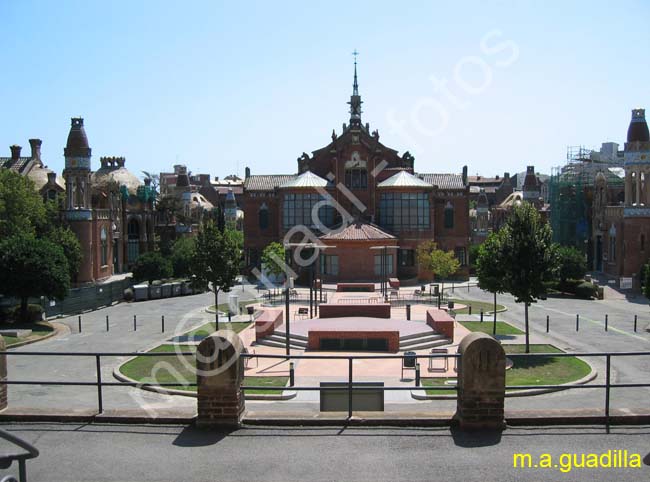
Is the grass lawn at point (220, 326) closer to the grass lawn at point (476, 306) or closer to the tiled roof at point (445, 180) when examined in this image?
the grass lawn at point (476, 306)

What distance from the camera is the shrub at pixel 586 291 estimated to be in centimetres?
4630

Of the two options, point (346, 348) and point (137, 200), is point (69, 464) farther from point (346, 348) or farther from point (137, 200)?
point (137, 200)

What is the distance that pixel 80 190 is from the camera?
54.6 metres

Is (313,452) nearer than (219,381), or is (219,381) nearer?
(313,452)

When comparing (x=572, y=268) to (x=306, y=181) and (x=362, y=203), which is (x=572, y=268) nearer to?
(x=362, y=203)

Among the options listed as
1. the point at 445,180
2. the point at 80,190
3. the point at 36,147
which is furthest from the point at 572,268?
the point at 36,147

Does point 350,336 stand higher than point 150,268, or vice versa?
point 150,268

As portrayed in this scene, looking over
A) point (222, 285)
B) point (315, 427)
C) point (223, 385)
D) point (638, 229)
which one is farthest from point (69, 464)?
point (638, 229)

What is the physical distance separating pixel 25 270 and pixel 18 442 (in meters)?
30.5

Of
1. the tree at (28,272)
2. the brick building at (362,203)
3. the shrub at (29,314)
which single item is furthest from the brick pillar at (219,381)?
the brick building at (362,203)

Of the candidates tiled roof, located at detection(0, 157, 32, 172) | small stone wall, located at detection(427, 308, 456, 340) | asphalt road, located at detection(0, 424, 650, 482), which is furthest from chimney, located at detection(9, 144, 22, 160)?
asphalt road, located at detection(0, 424, 650, 482)

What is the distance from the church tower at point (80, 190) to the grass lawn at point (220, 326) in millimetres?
24491

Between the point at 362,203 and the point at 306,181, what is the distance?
554 cm

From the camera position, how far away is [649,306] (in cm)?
4259
